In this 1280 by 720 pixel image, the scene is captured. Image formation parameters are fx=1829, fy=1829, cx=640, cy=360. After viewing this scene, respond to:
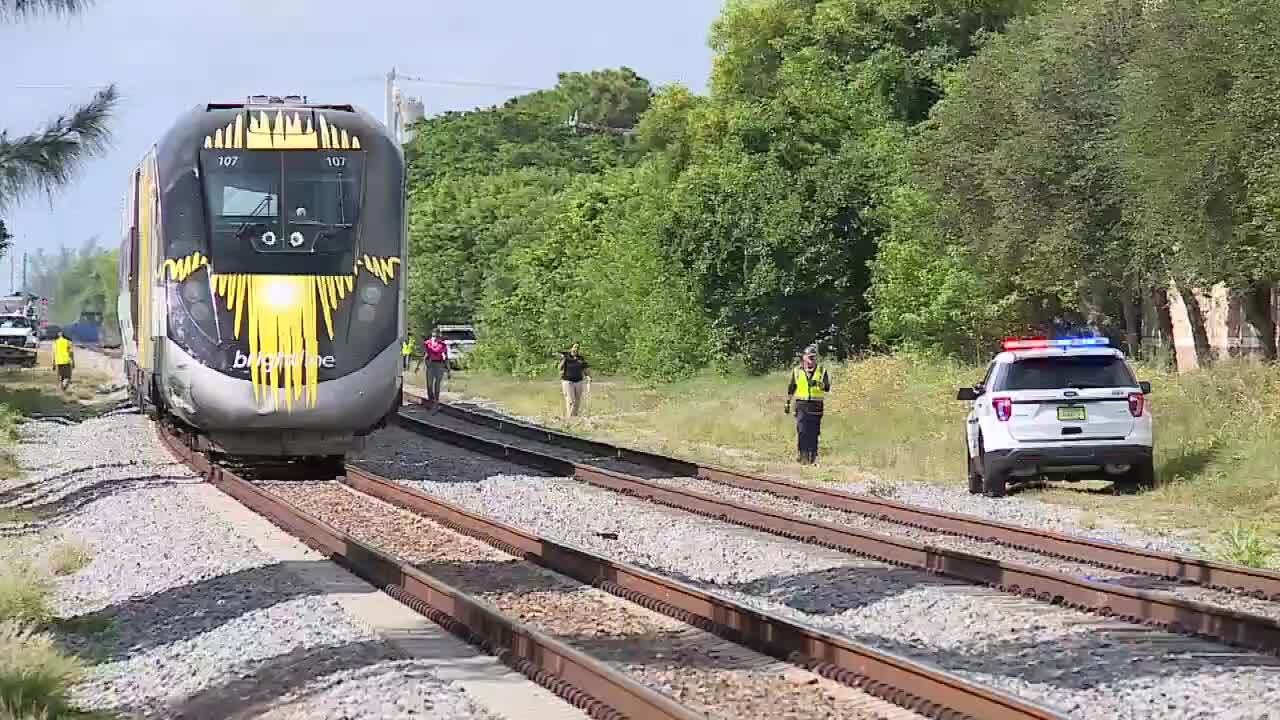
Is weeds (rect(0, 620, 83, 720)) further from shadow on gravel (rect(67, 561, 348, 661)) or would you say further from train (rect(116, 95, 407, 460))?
train (rect(116, 95, 407, 460))

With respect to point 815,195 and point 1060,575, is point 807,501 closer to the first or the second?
point 1060,575

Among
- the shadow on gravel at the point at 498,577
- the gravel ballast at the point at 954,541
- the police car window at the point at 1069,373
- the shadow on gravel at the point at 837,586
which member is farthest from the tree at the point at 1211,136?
the shadow on gravel at the point at 498,577

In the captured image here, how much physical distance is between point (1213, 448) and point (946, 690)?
50.7 feet

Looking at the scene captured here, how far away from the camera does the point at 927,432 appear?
2988cm

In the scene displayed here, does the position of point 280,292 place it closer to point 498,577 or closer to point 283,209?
point 283,209

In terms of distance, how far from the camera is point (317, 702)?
29.0ft

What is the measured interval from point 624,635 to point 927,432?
771 inches

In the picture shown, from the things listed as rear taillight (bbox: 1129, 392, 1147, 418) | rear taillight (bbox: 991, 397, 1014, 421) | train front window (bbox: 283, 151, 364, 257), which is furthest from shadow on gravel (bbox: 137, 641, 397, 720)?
rear taillight (bbox: 1129, 392, 1147, 418)

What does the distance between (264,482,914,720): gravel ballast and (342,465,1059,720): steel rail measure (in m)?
0.09

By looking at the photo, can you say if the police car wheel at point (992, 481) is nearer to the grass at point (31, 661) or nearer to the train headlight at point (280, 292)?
the train headlight at point (280, 292)

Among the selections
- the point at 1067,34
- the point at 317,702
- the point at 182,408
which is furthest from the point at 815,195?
the point at 317,702

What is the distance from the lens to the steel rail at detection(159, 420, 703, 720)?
835cm

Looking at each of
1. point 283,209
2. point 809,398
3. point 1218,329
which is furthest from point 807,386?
point 1218,329

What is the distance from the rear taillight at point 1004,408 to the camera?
67.5 feet
